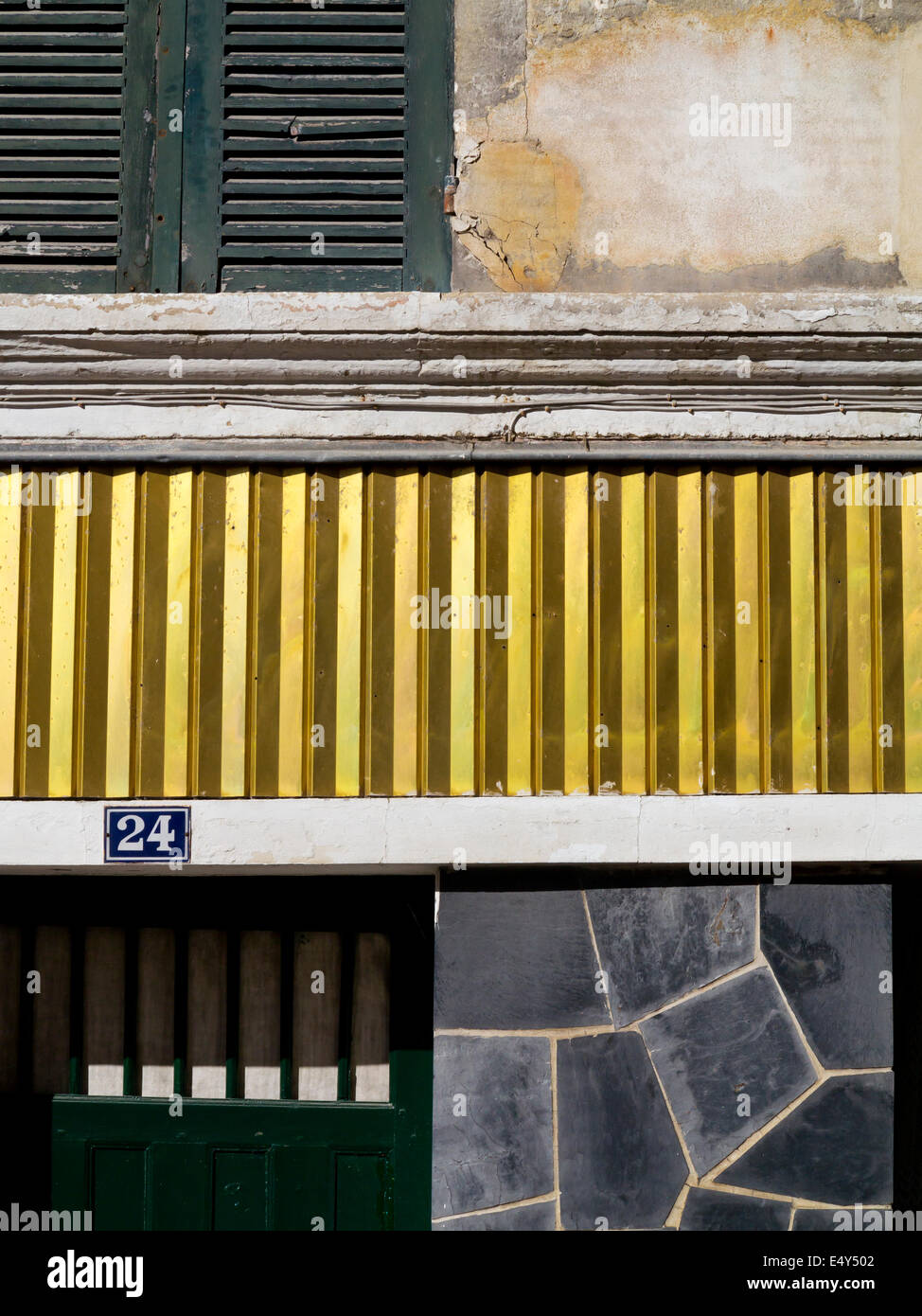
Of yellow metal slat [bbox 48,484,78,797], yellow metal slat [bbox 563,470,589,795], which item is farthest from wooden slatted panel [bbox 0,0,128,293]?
yellow metal slat [bbox 563,470,589,795]

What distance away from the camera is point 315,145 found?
4.31 metres

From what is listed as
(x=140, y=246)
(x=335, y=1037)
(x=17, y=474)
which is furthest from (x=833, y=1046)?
(x=140, y=246)

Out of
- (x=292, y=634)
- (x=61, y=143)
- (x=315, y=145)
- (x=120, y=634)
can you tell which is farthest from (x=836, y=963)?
(x=61, y=143)

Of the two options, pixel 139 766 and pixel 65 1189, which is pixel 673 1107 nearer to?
pixel 139 766

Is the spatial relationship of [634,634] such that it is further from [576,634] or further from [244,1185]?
[244,1185]

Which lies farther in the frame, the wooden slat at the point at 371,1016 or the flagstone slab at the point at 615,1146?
the wooden slat at the point at 371,1016

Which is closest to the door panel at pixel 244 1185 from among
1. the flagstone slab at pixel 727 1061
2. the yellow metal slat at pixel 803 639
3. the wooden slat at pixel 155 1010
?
the wooden slat at pixel 155 1010

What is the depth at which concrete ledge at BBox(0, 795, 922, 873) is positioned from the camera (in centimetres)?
391

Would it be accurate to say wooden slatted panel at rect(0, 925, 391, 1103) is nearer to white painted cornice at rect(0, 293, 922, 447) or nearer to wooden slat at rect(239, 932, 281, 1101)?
wooden slat at rect(239, 932, 281, 1101)

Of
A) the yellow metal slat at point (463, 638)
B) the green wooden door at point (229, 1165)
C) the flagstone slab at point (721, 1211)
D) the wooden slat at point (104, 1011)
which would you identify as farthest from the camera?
the wooden slat at point (104, 1011)

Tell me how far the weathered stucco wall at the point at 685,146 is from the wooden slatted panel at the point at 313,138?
0.95 feet

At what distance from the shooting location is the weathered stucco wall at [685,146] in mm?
4230

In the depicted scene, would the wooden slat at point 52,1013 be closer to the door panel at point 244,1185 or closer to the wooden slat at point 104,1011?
the wooden slat at point 104,1011
